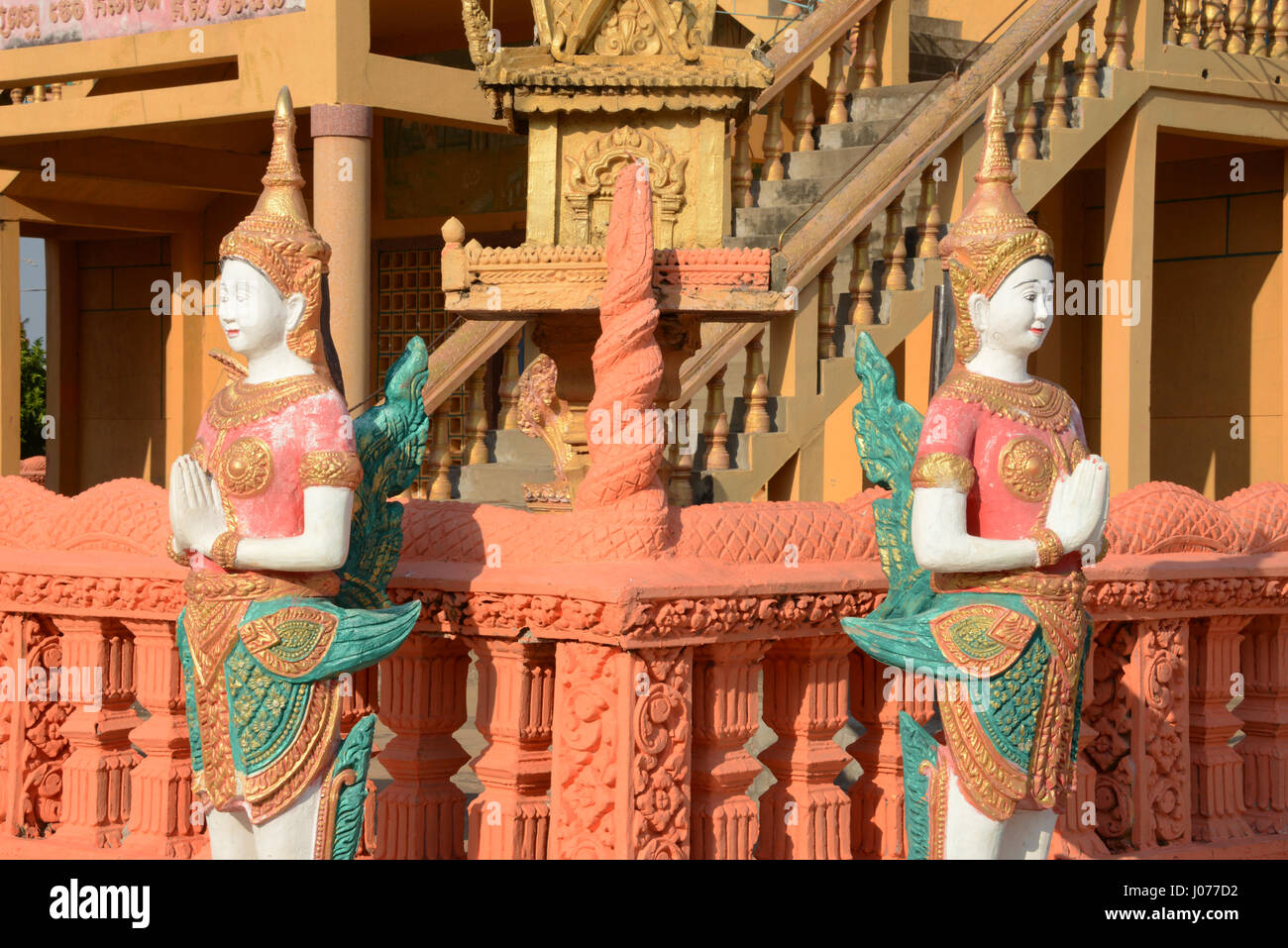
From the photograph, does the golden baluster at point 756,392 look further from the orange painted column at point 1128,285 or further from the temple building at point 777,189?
the orange painted column at point 1128,285

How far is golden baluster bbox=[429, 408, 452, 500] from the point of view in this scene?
9.52 meters

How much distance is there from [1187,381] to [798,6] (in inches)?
163

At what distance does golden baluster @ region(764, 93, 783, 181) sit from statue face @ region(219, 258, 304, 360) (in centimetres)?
624

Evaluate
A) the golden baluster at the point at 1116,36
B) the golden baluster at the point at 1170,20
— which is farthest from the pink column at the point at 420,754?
the golden baluster at the point at 1170,20

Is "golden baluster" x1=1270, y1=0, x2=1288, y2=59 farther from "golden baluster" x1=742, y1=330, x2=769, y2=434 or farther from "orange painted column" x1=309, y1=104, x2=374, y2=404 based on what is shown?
"orange painted column" x1=309, y1=104, x2=374, y2=404

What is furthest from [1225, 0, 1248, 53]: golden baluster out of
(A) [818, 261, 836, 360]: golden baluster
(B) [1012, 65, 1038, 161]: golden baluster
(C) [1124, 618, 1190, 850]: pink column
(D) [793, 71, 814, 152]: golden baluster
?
(C) [1124, 618, 1190, 850]: pink column

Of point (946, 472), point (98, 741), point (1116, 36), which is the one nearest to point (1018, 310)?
point (946, 472)

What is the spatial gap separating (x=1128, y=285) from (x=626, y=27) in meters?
5.51

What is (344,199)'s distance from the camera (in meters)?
10.0

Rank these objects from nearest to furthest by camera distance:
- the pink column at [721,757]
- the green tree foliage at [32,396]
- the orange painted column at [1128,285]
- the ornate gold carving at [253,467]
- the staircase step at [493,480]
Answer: the ornate gold carving at [253,467] → the pink column at [721,757] → the staircase step at [493,480] → the orange painted column at [1128,285] → the green tree foliage at [32,396]

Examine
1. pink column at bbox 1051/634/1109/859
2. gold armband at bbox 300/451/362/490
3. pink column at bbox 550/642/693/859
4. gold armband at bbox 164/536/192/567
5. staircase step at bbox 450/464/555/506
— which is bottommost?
pink column at bbox 1051/634/1109/859

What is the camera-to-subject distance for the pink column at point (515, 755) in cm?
457

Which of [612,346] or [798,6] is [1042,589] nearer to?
[612,346]

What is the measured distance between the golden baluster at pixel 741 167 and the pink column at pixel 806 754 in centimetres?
552
